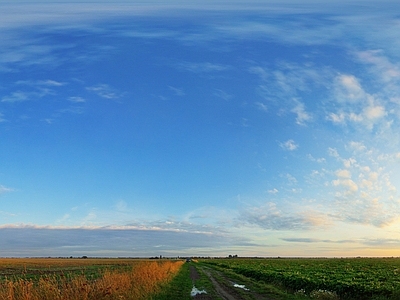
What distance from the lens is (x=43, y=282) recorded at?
12.6 metres

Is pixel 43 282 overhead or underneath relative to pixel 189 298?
overhead

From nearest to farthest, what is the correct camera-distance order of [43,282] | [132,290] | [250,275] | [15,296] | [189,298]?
[15,296] < [43,282] < [132,290] < [189,298] < [250,275]

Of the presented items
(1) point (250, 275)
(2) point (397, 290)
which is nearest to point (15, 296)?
(2) point (397, 290)

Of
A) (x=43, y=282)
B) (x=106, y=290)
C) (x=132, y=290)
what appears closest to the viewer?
(x=43, y=282)

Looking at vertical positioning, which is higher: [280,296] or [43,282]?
[43,282]

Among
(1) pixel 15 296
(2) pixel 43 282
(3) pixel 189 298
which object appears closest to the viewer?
(1) pixel 15 296

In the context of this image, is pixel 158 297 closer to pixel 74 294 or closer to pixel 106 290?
pixel 106 290

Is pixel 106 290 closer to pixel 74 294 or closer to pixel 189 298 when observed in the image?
pixel 74 294

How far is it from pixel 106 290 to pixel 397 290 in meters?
15.1

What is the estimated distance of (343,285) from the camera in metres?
23.9

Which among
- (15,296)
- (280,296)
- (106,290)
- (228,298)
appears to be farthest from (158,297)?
(15,296)

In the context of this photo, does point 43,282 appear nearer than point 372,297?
Yes

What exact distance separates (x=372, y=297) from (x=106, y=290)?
45.7ft

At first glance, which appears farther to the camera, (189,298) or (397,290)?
(189,298)
